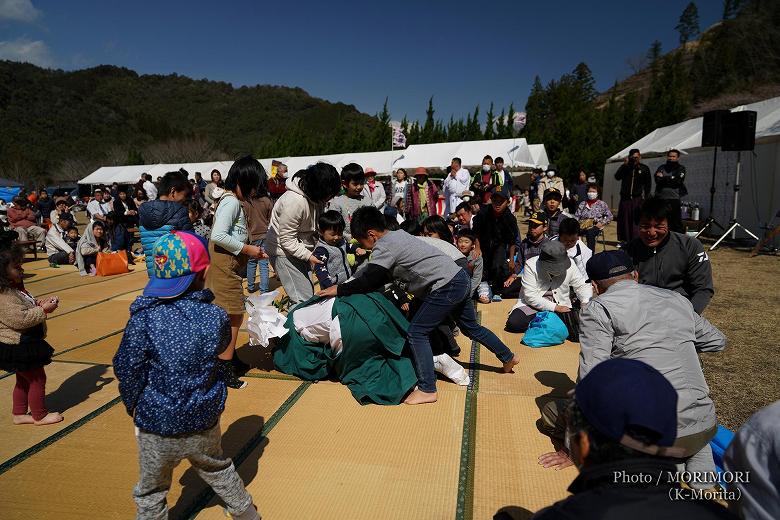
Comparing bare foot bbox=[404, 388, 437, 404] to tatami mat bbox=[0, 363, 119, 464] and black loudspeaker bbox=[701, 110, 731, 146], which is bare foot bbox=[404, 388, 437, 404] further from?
black loudspeaker bbox=[701, 110, 731, 146]

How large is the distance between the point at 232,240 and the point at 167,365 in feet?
6.35

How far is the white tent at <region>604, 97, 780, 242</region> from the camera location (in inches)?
445

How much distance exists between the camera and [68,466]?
2896 millimetres

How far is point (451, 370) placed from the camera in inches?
159

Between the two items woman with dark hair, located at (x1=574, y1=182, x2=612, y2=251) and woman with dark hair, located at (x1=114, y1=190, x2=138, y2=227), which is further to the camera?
woman with dark hair, located at (x1=114, y1=190, x2=138, y2=227)

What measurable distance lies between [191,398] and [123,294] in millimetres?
6554

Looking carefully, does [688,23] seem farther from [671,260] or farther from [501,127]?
[671,260]

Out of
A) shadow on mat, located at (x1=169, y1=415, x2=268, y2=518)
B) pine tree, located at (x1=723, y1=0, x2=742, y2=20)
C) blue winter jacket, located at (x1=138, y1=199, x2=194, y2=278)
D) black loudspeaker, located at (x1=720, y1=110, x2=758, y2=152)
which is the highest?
pine tree, located at (x1=723, y1=0, x2=742, y2=20)

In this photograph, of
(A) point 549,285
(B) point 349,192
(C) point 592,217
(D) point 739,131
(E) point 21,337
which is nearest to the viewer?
(E) point 21,337

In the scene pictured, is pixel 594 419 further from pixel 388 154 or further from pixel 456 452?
pixel 388 154

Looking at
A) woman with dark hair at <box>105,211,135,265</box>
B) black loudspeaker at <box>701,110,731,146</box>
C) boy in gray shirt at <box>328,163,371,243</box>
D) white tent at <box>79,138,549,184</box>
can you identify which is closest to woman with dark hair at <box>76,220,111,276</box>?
woman with dark hair at <box>105,211,135,265</box>

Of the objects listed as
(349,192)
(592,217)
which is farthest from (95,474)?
(592,217)

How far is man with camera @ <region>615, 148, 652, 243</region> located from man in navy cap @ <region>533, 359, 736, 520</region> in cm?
905

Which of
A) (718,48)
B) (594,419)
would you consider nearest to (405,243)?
(594,419)
